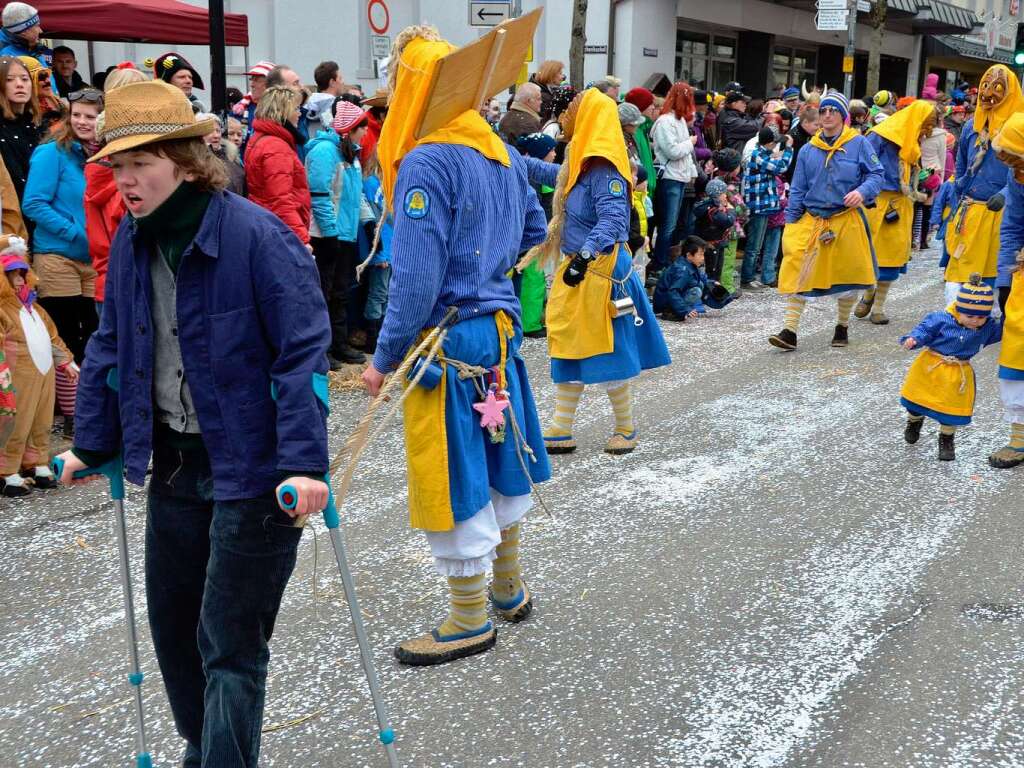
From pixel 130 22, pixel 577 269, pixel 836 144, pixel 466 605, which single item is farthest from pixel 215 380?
pixel 130 22

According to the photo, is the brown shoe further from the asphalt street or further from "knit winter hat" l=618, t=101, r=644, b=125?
"knit winter hat" l=618, t=101, r=644, b=125

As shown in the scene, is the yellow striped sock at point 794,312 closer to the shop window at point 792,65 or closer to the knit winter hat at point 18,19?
the knit winter hat at point 18,19

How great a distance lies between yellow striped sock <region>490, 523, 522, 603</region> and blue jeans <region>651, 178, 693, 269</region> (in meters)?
7.89

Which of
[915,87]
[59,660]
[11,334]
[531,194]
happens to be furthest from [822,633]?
[915,87]

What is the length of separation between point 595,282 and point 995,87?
146 inches

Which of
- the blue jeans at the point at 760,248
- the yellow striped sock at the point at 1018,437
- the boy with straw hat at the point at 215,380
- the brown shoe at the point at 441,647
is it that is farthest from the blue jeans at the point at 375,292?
the boy with straw hat at the point at 215,380

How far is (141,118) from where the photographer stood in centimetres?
253

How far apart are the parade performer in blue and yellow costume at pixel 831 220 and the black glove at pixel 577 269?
3665 millimetres

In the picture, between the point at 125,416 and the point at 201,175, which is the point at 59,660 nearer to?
the point at 125,416

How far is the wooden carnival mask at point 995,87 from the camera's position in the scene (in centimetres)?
777

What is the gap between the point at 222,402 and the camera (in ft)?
8.73

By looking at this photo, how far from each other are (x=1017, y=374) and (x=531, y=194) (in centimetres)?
345

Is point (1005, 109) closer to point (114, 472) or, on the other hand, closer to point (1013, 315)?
point (1013, 315)

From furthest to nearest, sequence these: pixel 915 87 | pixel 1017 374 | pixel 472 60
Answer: pixel 915 87, pixel 1017 374, pixel 472 60
